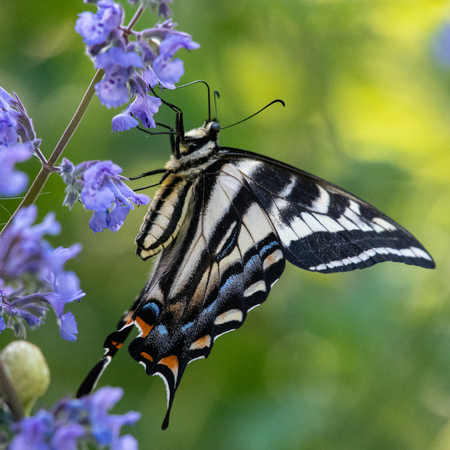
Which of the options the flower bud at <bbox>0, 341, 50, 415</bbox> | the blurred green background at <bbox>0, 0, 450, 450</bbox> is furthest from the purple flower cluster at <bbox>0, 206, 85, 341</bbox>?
the blurred green background at <bbox>0, 0, 450, 450</bbox>

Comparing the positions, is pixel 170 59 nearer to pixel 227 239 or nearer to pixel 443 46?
pixel 227 239

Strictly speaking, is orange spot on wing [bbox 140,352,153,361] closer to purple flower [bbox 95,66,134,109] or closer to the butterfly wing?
the butterfly wing

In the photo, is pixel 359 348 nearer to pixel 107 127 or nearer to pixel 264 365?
pixel 264 365

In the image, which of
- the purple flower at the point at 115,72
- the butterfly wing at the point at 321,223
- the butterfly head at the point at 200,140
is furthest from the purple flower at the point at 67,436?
the butterfly head at the point at 200,140

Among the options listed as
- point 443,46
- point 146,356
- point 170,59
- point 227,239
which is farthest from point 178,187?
point 443,46

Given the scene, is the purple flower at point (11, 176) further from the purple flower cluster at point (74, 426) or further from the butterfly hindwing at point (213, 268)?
the butterfly hindwing at point (213, 268)

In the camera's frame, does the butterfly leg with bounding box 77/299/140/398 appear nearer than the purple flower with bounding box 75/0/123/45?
No

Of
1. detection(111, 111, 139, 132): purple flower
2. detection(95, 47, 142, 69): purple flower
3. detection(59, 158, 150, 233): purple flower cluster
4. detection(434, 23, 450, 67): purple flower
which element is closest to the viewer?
detection(95, 47, 142, 69): purple flower
